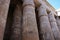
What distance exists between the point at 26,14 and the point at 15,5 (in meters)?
1.40

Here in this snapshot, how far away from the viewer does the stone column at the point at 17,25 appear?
3744mm

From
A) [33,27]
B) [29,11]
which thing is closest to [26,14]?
[29,11]

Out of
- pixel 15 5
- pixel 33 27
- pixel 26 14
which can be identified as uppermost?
pixel 15 5

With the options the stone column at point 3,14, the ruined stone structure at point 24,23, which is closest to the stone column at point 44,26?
the ruined stone structure at point 24,23

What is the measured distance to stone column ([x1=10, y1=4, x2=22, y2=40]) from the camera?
374 centimetres

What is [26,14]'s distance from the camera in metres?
3.81

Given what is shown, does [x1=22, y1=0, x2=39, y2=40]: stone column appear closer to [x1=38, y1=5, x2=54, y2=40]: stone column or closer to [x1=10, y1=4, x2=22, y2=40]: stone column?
[x1=10, y1=4, x2=22, y2=40]: stone column

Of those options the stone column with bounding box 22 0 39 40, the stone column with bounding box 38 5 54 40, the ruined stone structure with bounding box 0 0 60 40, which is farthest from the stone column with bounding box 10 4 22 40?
the stone column with bounding box 38 5 54 40

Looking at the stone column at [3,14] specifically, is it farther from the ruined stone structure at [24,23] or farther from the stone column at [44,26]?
the stone column at [44,26]

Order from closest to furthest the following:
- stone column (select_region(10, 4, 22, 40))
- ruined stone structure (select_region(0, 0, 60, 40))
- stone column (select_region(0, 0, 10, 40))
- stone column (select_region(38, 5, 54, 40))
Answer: stone column (select_region(0, 0, 10, 40)) → ruined stone structure (select_region(0, 0, 60, 40)) → stone column (select_region(10, 4, 22, 40)) → stone column (select_region(38, 5, 54, 40))

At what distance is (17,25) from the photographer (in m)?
4.10

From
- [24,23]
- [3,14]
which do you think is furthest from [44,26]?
[3,14]

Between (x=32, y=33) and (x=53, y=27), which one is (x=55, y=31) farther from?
(x=32, y=33)

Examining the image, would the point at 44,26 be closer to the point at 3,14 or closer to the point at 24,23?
the point at 24,23
